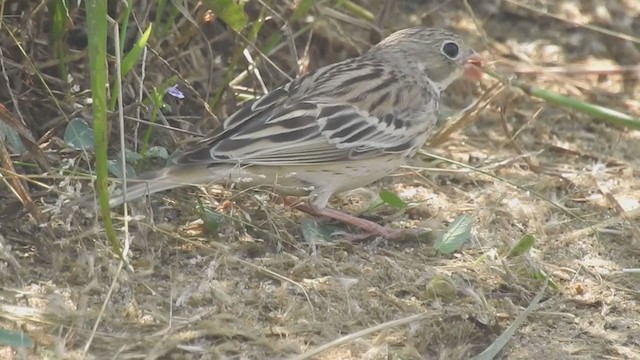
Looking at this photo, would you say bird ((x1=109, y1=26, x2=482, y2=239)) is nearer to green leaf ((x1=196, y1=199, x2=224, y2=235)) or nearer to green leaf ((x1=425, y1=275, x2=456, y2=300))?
green leaf ((x1=196, y1=199, x2=224, y2=235))

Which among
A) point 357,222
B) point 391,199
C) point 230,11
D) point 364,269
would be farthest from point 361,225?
point 230,11

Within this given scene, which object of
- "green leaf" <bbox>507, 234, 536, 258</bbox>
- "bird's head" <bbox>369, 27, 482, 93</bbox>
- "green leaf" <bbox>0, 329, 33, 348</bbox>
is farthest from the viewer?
"bird's head" <bbox>369, 27, 482, 93</bbox>

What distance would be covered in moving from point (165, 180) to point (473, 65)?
6.14ft

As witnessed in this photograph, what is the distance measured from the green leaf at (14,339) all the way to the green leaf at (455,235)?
1.79 metres

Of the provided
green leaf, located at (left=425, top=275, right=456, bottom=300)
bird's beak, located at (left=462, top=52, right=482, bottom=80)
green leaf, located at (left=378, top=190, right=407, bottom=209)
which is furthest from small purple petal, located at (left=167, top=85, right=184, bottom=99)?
bird's beak, located at (left=462, top=52, right=482, bottom=80)

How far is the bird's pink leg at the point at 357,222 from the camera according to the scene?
4.65 meters

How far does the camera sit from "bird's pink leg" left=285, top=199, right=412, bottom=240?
4.65m

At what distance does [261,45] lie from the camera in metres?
5.53

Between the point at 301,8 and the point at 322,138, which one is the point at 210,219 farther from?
the point at 301,8

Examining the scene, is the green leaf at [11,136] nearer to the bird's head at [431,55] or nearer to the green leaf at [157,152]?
the green leaf at [157,152]

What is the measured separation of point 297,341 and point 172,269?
0.62m

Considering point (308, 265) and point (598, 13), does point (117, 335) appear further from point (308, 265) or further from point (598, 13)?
point (598, 13)

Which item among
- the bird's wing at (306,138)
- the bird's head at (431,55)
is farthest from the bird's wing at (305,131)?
the bird's head at (431,55)

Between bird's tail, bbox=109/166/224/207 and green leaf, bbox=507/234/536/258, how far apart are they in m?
1.15
